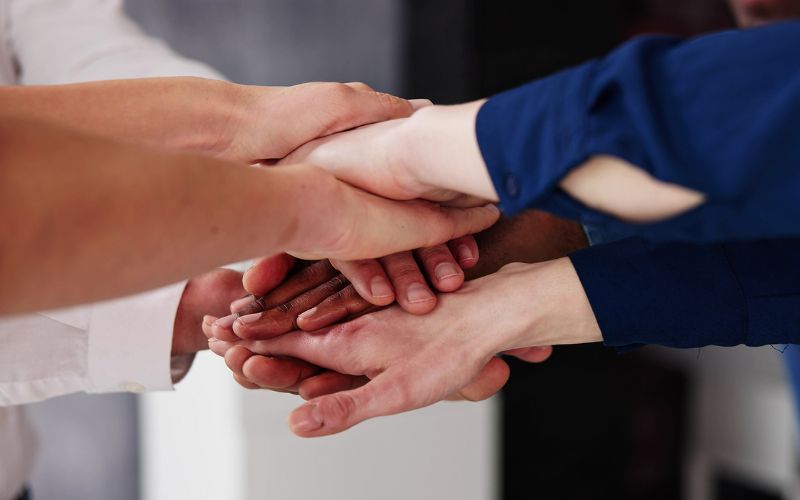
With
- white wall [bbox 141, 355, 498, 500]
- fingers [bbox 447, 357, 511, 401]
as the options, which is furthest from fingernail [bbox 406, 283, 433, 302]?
white wall [bbox 141, 355, 498, 500]

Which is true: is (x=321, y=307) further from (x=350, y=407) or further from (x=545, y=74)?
(x=545, y=74)

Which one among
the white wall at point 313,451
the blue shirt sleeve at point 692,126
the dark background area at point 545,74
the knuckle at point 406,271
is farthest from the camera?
the dark background area at point 545,74

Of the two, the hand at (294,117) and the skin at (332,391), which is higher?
the hand at (294,117)

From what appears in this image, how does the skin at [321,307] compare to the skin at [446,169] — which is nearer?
the skin at [446,169]

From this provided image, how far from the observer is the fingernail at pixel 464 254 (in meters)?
1.07

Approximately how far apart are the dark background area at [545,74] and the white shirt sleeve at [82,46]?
108 cm

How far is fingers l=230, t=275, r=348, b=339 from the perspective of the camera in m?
0.99

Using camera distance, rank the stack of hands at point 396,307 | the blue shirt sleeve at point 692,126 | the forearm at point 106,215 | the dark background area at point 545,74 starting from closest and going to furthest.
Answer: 1. the forearm at point 106,215
2. the blue shirt sleeve at point 692,126
3. the stack of hands at point 396,307
4. the dark background area at point 545,74

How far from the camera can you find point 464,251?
1.07m

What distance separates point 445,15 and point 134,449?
1.57 m

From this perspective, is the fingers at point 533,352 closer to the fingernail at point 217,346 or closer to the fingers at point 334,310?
the fingers at point 334,310

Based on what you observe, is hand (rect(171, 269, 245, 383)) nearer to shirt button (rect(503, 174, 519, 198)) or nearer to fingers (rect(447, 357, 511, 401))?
fingers (rect(447, 357, 511, 401))

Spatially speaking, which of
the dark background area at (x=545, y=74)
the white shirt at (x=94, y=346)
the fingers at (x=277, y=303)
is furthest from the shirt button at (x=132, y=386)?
the dark background area at (x=545, y=74)

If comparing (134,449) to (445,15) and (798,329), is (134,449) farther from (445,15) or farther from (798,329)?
(798,329)
